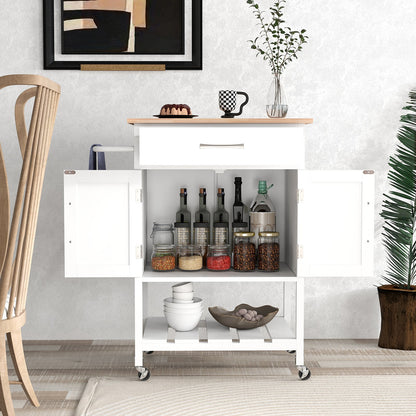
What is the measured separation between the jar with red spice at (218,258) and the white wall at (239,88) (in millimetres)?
722

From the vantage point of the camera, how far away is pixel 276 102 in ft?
8.19

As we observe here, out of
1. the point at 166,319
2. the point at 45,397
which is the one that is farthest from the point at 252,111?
the point at 45,397

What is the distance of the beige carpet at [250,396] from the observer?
2.11m

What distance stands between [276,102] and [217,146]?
0.36 m

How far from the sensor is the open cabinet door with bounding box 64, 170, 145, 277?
7.87 feet

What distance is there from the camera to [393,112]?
298 cm

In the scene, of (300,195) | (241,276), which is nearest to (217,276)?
(241,276)

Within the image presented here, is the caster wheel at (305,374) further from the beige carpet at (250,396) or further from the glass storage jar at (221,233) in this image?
the glass storage jar at (221,233)

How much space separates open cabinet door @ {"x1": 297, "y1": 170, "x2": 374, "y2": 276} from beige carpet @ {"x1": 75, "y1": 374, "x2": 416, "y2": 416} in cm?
44

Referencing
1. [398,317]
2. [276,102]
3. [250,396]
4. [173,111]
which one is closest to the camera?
[250,396]

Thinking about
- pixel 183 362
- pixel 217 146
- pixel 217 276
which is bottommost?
pixel 183 362

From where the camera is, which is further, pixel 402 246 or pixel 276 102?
pixel 402 246

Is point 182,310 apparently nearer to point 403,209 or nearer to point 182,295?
point 182,295

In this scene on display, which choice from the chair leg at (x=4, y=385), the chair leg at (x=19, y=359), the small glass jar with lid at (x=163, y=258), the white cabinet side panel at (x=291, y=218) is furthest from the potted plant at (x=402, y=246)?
the chair leg at (x=4, y=385)
